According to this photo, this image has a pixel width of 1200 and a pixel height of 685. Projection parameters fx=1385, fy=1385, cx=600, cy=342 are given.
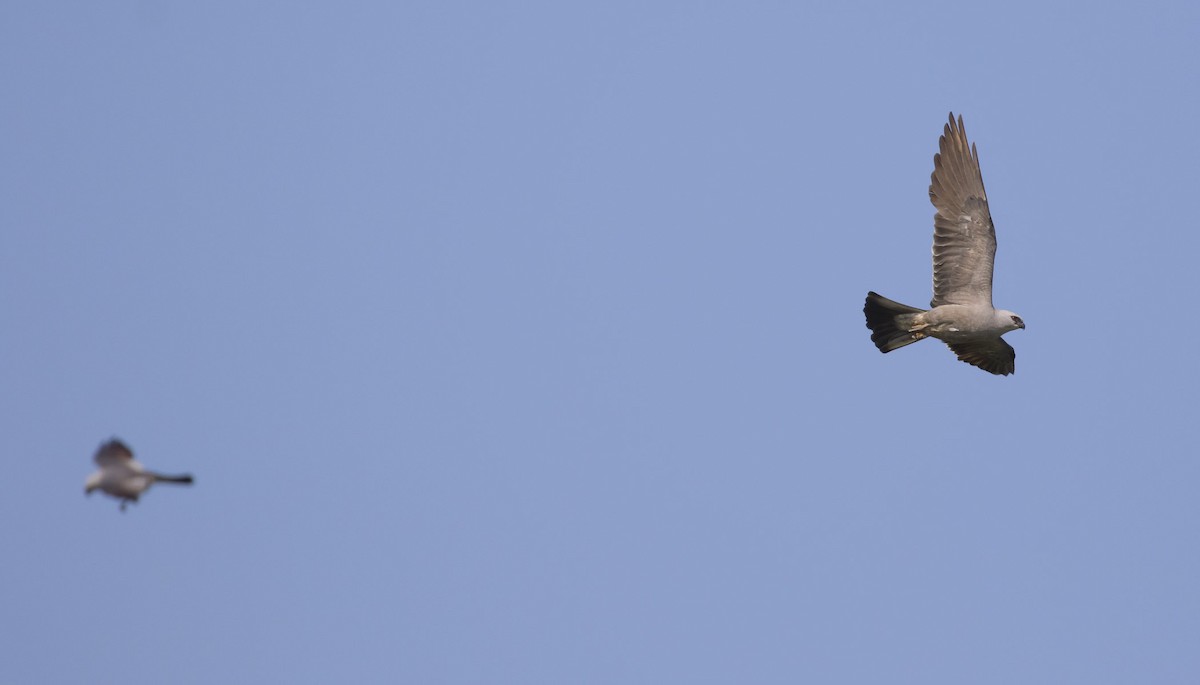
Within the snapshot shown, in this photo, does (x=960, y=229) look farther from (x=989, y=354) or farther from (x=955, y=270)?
(x=989, y=354)

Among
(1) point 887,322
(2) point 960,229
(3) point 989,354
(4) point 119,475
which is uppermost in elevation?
(2) point 960,229

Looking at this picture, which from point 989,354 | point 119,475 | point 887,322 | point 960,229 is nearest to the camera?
point 119,475

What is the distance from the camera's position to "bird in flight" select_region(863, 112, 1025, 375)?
25688mm

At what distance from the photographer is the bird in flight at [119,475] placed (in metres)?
17.8

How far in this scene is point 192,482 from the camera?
16.9 m

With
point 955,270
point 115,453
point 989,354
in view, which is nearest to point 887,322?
point 955,270

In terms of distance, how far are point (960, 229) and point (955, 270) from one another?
2.57 feet

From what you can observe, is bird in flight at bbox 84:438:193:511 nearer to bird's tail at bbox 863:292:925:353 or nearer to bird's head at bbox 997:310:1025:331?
bird's tail at bbox 863:292:925:353

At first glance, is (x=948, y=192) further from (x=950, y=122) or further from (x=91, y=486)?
(x=91, y=486)

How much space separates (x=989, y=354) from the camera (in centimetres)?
2777

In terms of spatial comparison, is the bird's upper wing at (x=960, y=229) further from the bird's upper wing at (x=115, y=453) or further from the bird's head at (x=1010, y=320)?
the bird's upper wing at (x=115, y=453)

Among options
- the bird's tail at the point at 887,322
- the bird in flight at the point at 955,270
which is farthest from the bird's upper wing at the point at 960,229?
the bird's tail at the point at 887,322

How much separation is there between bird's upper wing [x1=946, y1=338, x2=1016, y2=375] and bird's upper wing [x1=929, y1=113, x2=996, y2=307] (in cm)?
154

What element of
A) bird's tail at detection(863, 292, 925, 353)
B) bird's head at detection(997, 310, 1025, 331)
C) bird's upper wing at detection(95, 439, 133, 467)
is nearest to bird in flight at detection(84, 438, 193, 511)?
bird's upper wing at detection(95, 439, 133, 467)
